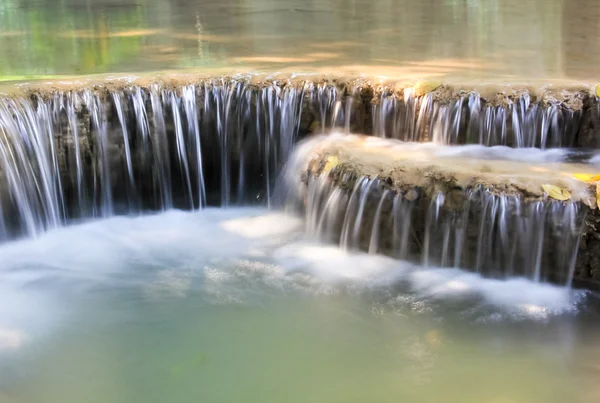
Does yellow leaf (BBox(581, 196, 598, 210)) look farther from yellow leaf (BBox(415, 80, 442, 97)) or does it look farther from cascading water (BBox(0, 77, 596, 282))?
yellow leaf (BBox(415, 80, 442, 97))

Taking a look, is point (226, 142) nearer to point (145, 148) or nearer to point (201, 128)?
point (201, 128)

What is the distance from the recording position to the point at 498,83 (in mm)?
6047

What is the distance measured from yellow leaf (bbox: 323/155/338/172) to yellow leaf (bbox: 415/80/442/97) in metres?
1.25

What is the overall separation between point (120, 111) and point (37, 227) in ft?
Result: 4.66

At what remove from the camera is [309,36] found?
955 centimetres

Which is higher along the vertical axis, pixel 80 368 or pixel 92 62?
pixel 92 62

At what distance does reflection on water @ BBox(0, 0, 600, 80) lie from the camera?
7414 millimetres

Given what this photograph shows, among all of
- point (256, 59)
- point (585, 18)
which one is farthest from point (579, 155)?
point (585, 18)

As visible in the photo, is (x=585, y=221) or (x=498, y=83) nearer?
(x=585, y=221)

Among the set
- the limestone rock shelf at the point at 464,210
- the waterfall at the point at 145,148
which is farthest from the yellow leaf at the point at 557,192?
the waterfall at the point at 145,148

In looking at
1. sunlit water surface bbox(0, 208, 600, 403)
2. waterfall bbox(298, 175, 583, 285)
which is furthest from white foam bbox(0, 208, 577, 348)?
waterfall bbox(298, 175, 583, 285)

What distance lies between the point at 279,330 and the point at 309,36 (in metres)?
6.27

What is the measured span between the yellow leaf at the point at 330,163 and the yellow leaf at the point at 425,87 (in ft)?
4.10

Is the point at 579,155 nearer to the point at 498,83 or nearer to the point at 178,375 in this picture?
the point at 498,83
